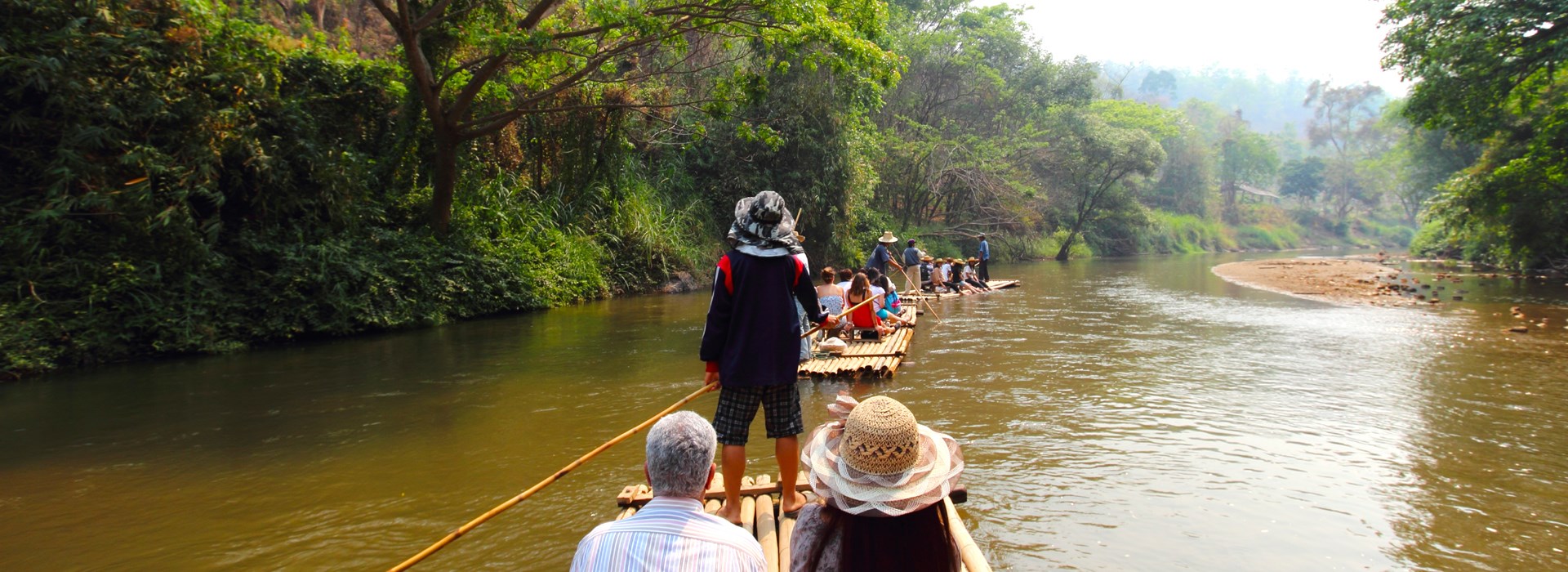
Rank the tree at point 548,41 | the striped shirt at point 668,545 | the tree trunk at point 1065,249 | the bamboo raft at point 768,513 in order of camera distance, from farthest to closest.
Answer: the tree trunk at point 1065,249 < the tree at point 548,41 < the bamboo raft at point 768,513 < the striped shirt at point 668,545

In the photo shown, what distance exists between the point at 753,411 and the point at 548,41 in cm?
872

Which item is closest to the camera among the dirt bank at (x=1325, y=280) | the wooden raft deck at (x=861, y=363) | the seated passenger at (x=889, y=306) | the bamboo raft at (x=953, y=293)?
the wooden raft deck at (x=861, y=363)

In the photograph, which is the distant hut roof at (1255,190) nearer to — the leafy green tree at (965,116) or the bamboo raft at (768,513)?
the leafy green tree at (965,116)

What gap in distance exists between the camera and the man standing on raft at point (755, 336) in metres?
3.72

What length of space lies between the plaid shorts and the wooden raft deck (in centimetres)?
361

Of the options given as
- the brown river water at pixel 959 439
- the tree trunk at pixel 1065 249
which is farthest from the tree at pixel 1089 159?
the brown river water at pixel 959 439

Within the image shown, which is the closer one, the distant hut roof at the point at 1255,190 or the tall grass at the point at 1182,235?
the tall grass at the point at 1182,235

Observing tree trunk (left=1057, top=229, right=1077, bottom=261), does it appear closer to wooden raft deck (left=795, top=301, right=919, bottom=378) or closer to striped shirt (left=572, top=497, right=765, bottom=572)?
wooden raft deck (left=795, top=301, right=919, bottom=378)

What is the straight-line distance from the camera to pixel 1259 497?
4734 millimetres

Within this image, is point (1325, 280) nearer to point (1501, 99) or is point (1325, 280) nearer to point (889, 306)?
point (1501, 99)

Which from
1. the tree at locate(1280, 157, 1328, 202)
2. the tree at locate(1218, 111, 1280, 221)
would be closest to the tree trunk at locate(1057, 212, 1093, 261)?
the tree at locate(1218, 111, 1280, 221)

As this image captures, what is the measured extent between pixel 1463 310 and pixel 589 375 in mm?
14079

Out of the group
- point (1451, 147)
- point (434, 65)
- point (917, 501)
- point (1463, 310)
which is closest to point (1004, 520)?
point (917, 501)

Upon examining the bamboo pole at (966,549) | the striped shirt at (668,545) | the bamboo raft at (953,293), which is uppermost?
the striped shirt at (668,545)
